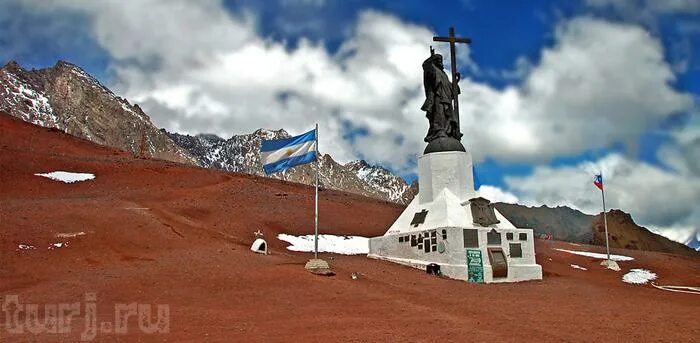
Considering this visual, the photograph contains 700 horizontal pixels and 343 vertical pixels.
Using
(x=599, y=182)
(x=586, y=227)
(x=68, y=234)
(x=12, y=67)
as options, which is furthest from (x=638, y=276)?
(x=12, y=67)

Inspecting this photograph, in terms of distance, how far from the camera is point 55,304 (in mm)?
11547

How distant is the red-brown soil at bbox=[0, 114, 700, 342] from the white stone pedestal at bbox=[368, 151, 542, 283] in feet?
3.82

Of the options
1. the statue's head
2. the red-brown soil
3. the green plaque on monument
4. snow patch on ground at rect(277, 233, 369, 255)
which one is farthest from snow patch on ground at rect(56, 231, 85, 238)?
the statue's head

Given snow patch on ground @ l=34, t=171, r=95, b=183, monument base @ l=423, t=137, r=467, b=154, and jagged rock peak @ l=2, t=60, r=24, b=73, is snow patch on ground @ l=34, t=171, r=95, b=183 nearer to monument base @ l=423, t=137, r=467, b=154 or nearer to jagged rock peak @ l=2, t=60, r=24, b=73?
monument base @ l=423, t=137, r=467, b=154

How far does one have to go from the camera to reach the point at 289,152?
18.2m

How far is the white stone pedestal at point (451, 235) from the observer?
20516 millimetres

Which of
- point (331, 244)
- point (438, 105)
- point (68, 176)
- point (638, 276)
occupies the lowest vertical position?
point (638, 276)

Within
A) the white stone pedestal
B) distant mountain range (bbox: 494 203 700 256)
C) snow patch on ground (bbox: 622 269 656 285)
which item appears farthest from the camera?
distant mountain range (bbox: 494 203 700 256)

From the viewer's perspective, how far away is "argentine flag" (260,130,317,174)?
59.4ft

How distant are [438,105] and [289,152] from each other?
982 centimetres

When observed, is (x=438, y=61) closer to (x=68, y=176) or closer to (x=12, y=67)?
(x=68, y=176)

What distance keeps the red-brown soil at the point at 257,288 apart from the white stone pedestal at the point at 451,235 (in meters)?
1.16

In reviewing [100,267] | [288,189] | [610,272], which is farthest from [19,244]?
[288,189]

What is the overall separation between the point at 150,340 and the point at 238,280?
591 cm
